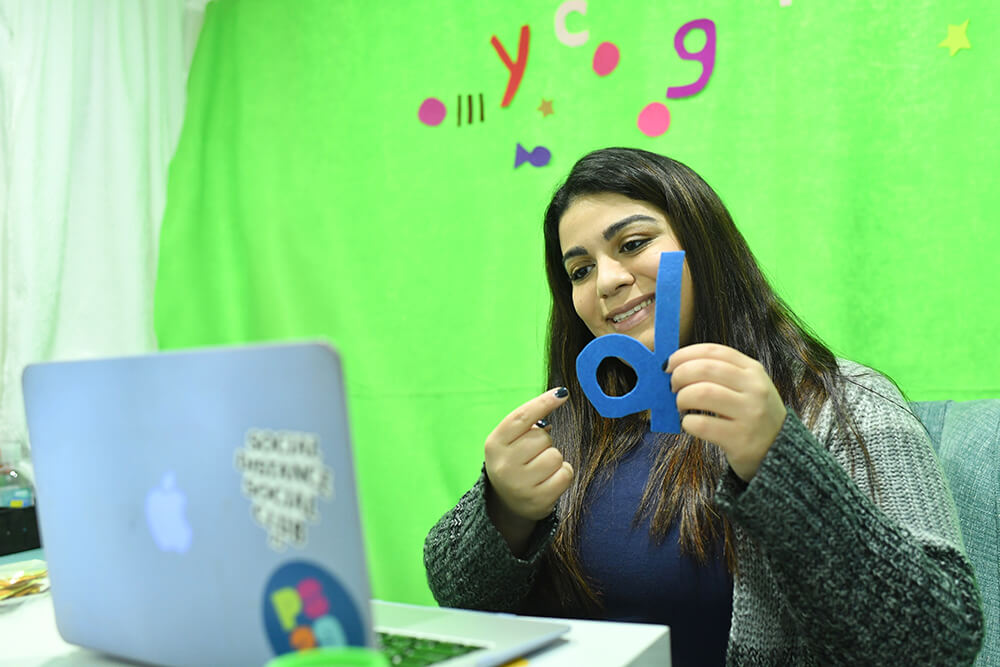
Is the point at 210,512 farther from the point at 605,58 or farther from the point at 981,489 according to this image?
the point at 605,58

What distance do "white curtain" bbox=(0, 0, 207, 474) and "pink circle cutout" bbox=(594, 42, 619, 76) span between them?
52.2 inches

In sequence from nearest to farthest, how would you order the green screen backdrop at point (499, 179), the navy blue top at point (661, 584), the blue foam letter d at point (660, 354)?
the blue foam letter d at point (660, 354) < the navy blue top at point (661, 584) < the green screen backdrop at point (499, 179)

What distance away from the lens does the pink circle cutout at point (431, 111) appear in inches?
88.4

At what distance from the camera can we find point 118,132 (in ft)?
7.97

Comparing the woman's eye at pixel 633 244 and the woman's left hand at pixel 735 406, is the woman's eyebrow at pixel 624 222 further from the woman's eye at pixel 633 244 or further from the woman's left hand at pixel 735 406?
the woman's left hand at pixel 735 406

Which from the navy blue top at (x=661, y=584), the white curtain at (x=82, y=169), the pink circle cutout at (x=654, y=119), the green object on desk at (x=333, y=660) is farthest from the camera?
the white curtain at (x=82, y=169)

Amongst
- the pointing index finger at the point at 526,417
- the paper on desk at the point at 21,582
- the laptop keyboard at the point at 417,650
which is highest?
the pointing index finger at the point at 526,417

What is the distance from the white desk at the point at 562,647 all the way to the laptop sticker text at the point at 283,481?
10.0 inches

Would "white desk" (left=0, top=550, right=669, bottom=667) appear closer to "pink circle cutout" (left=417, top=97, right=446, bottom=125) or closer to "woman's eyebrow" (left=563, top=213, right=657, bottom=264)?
"woman's eyebrow" (left=563, top=213, right=657, bottom=264)

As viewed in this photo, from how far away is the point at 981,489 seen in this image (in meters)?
1.25

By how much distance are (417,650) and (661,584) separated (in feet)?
1.75

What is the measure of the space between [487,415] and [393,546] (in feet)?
1.45

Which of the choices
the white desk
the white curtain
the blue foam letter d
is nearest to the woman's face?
the blue foam letter d

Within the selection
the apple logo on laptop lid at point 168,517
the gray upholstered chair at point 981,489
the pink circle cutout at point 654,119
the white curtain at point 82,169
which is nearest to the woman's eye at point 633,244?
the gray upholstered chair at point 981,489
